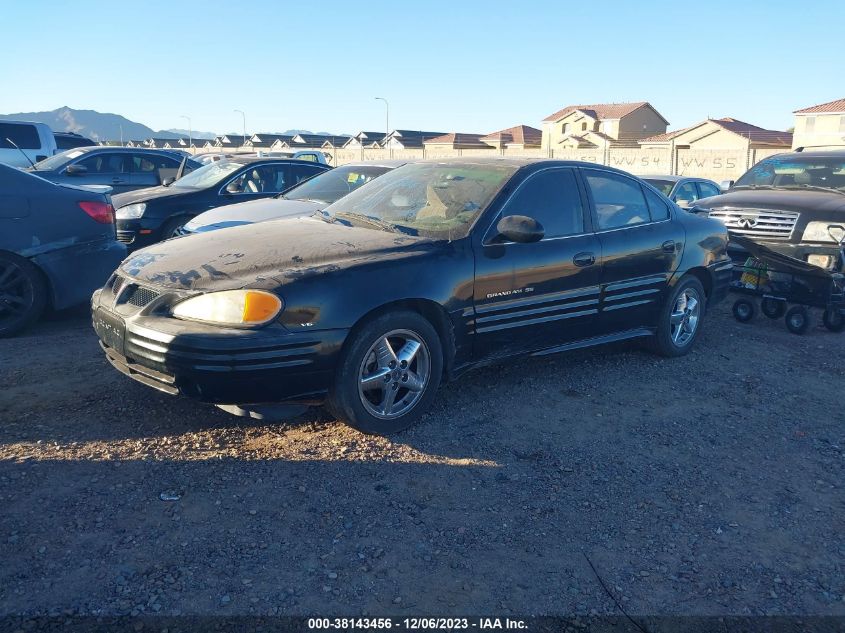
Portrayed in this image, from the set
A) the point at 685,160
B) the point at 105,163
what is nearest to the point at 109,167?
the point at 105,163

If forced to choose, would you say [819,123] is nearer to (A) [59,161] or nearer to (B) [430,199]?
(A) [59,161]

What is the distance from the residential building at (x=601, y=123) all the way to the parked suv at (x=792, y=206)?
61.3 meters

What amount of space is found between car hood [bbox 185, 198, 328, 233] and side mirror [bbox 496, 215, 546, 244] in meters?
3.63

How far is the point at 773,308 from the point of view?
7867mm

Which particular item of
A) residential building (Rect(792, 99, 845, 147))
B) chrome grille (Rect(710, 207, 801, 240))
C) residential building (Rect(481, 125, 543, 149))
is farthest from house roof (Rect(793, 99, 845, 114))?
chrome grille (Rect(710, 207, 801, 240))

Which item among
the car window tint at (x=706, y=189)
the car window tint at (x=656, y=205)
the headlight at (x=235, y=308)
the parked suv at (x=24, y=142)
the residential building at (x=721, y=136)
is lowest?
the headlight at (x=235, y=308)

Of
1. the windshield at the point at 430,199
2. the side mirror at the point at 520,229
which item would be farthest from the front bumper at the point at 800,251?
the side mirror at the point at 520,229

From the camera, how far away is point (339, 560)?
304 cm

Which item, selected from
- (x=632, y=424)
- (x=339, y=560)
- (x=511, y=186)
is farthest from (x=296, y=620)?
(x=511, y=186)

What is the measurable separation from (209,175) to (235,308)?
6950 millimetres

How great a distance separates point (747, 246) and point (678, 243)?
6.94ft

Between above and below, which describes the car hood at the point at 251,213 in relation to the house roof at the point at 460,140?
below

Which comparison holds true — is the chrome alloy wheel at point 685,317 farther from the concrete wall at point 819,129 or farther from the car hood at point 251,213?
the concrete wall at point 819,129

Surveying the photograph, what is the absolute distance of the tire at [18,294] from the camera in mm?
6027
